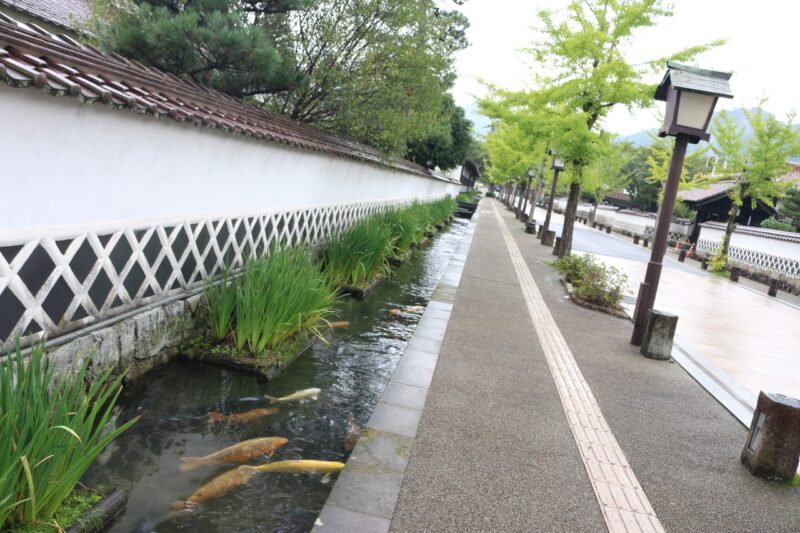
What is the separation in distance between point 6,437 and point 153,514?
119 centimetres

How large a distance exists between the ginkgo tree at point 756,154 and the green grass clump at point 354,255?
18777 millimetres

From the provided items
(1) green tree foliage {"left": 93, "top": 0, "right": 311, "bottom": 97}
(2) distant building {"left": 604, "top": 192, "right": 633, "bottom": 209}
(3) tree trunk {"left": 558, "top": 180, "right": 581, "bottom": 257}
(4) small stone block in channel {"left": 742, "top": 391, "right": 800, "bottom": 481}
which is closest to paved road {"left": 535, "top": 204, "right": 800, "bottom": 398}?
(3) tree trunk {"left": 558, "top": 180, "right": 581, "bottom": 257}

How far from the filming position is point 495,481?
145 inches

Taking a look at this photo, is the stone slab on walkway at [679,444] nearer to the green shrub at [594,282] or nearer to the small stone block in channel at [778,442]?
the small stone block in channel at [778,442]

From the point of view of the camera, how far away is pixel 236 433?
4.29 meters

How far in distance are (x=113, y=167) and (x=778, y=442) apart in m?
5.60

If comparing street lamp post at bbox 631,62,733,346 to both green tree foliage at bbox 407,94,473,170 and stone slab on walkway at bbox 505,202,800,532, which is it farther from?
green tree foliage at bbox 407,94,473,170

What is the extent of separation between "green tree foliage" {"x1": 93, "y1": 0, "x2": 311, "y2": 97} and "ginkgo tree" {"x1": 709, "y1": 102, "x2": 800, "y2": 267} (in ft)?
67.5

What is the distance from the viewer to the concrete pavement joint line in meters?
3.50

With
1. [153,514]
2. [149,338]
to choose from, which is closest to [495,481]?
[153,514]

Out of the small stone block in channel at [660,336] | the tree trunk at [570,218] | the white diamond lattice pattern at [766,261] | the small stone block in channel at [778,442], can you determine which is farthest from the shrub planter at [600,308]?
the white diamond lattice pattern at [766,261]

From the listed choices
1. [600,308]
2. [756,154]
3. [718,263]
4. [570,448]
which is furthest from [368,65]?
[756,154]

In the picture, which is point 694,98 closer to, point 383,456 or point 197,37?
point 383,456

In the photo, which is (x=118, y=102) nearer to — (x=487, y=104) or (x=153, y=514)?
(x=153, y=514)
